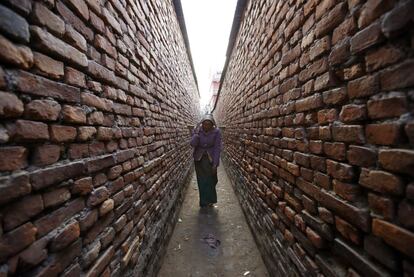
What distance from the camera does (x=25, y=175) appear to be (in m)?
0.91

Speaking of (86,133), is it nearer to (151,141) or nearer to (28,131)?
(28,131)

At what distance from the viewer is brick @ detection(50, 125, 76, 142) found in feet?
3.58

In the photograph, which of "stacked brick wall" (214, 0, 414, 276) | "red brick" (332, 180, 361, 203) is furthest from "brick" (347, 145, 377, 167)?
"red brick" (332, 180, 361, 203)

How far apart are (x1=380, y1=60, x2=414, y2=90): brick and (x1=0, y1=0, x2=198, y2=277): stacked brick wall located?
1398 mm

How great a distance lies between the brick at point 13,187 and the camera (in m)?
0.81

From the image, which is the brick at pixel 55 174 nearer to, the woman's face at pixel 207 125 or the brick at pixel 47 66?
the brick at pixel 47 66

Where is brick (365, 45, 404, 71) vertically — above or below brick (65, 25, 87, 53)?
below

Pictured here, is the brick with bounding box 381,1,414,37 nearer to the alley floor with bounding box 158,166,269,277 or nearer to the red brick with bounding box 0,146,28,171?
the red brick with bounding box 0,146,28,171

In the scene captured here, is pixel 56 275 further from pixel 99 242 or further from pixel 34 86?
pixel 34 86

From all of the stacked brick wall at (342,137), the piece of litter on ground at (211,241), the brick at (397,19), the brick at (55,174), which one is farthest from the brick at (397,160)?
the piece of litter on ground at (211,241)

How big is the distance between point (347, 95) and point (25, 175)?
1.46 meters

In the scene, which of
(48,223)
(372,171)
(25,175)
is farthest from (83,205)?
(372,171)

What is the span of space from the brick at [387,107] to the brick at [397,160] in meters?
0.14

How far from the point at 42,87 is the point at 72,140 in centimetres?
31
